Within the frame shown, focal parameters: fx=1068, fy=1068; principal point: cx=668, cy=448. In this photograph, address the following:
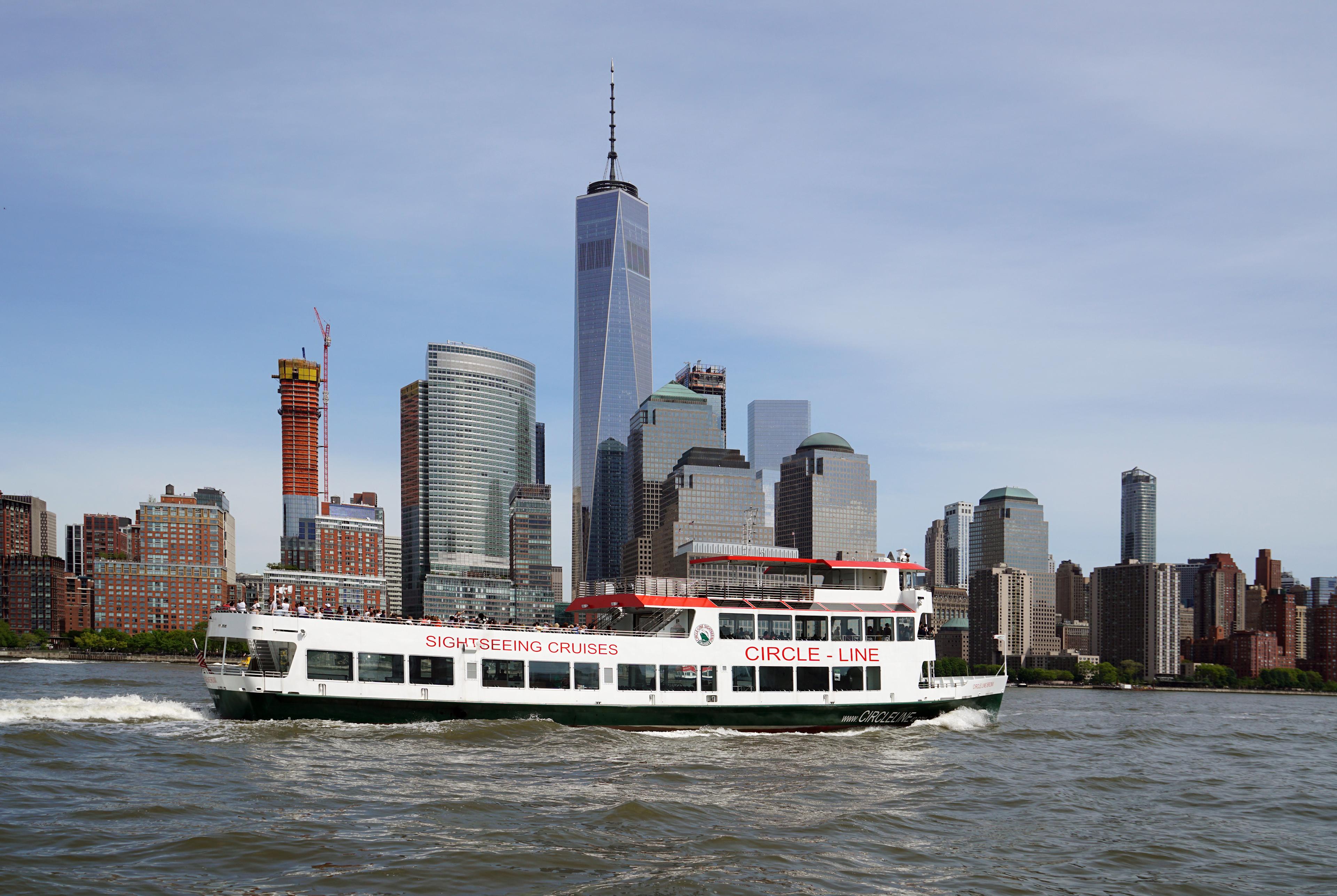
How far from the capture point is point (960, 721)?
4500 cm

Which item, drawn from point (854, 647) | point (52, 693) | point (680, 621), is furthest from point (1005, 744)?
point (52, 693)

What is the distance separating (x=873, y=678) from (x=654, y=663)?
941cm

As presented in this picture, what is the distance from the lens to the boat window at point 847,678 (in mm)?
42469

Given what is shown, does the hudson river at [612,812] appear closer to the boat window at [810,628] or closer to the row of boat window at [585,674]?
the row of boat window at [585,674]

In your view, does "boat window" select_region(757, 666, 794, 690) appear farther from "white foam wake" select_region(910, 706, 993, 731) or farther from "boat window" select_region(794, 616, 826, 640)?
"white foam wake" select_region(910, 706, 993, 731)

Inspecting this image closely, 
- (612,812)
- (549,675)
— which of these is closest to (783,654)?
(549,675)

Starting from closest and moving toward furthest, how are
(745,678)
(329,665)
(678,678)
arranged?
(329,665)
(678,678)
(745,678)

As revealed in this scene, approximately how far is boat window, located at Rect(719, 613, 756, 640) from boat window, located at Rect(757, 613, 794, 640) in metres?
0.27

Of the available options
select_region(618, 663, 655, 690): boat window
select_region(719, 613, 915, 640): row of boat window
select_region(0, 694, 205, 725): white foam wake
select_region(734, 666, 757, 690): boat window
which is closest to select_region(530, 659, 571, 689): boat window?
select_region(618, 663, 655, 690): boat window

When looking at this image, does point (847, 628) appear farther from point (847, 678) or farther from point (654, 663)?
point (654, 663)

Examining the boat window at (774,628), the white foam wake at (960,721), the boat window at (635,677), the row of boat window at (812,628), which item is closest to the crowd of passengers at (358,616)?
the boat window at (635,677)

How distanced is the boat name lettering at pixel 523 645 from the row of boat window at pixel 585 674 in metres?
0.41

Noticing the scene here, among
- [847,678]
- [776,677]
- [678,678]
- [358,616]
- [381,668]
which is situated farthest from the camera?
[847,678]

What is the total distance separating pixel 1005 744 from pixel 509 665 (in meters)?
20.5
